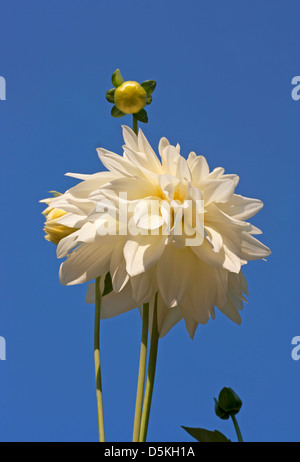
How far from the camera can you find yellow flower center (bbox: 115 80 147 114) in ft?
2.75

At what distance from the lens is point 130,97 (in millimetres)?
838

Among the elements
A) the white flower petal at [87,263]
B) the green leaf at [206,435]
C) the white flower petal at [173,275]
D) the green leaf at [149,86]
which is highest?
the green leaf at [149,86]

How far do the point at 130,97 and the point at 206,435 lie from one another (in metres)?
0.49

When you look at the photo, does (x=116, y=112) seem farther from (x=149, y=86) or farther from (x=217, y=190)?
(x=217, y=190)

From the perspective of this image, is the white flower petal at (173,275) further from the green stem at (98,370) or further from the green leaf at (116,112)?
the green leaf at (116,112)

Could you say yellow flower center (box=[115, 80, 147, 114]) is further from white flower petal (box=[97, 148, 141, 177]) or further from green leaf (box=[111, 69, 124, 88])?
white flower petal (box=[97, 148, 141, 177])

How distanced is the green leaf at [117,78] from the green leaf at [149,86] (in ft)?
0.13

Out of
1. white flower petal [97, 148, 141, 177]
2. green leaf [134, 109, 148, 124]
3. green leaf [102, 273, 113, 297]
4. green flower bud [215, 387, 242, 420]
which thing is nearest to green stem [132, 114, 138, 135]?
green leaf [134, 109, 148, 124]

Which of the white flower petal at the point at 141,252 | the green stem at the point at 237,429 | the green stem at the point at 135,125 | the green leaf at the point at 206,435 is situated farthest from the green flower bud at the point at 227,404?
the green stem at the point at 135,125

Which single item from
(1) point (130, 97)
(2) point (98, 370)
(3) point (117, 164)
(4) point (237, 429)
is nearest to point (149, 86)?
(1) point (130, 97)

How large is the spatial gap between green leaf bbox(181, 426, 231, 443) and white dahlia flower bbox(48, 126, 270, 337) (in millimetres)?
153

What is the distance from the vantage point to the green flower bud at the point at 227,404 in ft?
2.89
